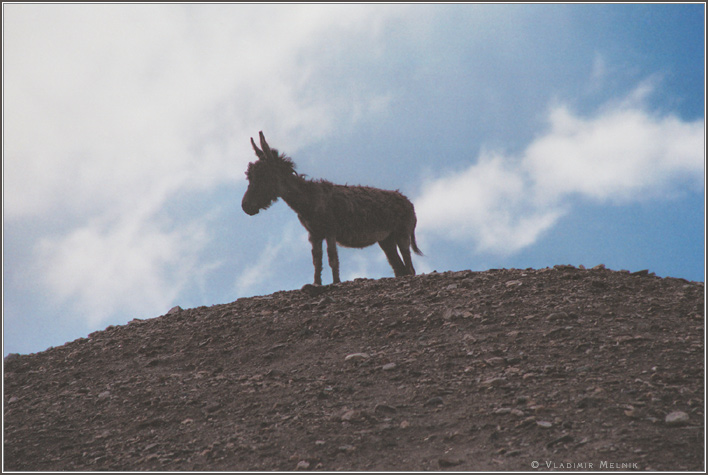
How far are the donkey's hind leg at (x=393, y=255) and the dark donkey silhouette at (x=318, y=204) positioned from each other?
33.3 inches

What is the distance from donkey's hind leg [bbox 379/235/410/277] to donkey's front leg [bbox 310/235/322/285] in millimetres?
2498

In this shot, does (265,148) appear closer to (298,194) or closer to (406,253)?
(298,194)

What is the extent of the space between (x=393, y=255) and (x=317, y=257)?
2.91m

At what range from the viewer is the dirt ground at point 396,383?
690cm

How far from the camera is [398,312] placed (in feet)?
36.1

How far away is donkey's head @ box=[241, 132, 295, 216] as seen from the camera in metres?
14.3

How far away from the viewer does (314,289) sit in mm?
12844

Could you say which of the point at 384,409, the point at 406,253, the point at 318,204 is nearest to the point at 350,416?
the point at 384,409

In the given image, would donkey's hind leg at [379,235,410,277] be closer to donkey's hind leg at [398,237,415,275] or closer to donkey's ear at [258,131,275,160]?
donkey's hind leg at [398,237,415,275]

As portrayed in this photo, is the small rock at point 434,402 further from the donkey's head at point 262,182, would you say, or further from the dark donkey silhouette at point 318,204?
the donkey's head at point 262,182

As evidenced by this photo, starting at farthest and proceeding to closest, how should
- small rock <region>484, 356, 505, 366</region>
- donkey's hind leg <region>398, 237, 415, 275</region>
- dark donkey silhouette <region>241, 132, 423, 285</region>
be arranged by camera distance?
1. donkey's hind leg <region>398, 237, 415, 275</region>
2. dark donkey silhouette <region>241, 132, 423, 285</region>
3. small rock <region>484, 356, 505, 366</region>

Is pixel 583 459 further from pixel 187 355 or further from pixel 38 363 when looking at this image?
pixel 38 363

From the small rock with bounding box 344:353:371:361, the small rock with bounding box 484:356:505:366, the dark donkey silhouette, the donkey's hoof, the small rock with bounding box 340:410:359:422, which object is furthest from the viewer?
the dark donkey silhouette

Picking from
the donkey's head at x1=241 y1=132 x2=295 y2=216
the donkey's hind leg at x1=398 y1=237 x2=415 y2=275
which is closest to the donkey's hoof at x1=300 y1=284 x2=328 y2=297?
the donkey's head at x1=241 y1=132 x2=295 y2=216
